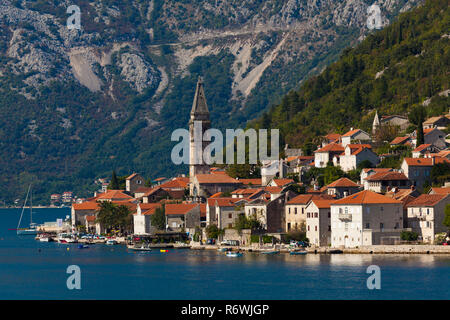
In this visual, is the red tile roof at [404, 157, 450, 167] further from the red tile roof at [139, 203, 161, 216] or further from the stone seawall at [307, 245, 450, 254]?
the red tile roof at [139, 203, 161, 216]

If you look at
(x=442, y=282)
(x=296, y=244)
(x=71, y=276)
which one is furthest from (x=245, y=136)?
(x=442, y=282)

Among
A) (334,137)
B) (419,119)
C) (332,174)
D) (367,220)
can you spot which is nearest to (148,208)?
(332,174)

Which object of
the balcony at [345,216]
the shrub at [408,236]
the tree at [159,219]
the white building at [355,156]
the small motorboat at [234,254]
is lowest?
the small motorboat at [234,254]

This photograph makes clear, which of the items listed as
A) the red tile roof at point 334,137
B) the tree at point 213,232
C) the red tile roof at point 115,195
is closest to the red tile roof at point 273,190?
the tree at point 213,232

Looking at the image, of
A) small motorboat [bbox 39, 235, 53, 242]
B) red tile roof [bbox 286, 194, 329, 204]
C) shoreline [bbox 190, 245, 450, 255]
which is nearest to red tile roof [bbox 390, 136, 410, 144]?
red tile roof [bbox 286, 194, 329, 204]

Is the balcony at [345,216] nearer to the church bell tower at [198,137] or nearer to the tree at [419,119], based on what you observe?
the tree at [419,119]
